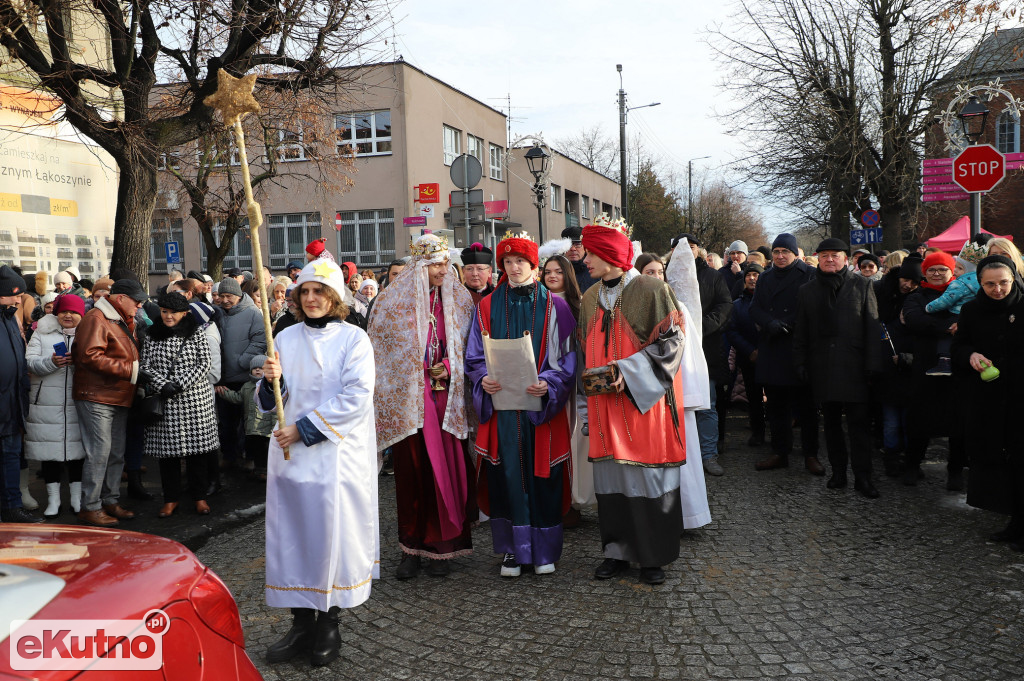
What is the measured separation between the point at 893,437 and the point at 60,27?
9955 millimetres

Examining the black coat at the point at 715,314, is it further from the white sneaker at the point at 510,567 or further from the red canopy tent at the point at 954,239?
the red canopy tent at the point at 954,239

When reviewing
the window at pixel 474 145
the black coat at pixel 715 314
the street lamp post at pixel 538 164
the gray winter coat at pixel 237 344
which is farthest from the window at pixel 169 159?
the window at pixel 474 145

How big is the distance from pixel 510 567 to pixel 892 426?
4182mm

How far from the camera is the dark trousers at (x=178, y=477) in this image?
6.67 metres

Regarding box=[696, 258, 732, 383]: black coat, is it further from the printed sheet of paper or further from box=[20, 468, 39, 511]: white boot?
box=[20, 468, 39, 511]: white boot

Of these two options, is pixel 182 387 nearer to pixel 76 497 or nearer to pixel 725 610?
pixel 76 497

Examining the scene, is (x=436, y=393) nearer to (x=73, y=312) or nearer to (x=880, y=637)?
(x=880, y=637)

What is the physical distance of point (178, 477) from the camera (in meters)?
6.73

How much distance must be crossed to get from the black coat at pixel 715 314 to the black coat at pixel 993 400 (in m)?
2.47

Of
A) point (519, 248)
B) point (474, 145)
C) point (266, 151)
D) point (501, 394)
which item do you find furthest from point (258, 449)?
point (474, 145)

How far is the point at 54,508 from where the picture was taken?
6.58 meters

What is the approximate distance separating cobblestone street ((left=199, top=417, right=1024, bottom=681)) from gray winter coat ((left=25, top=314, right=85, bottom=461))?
5.59 ft

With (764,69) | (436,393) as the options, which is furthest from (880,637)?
(764,69)

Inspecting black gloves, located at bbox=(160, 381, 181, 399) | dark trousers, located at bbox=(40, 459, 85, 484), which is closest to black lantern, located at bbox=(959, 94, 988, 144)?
black gloves, located at bbox=(160, 381, 181, 399)
